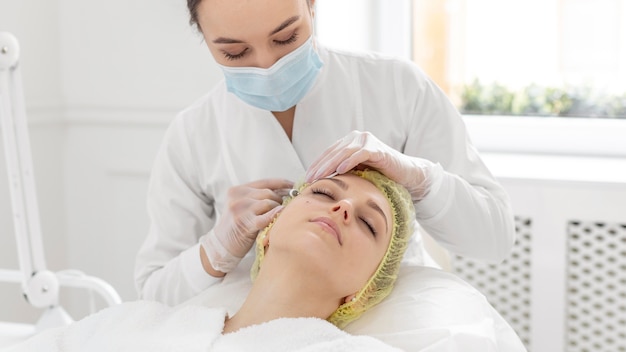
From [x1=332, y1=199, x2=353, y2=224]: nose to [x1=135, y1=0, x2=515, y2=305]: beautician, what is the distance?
66 millimetres

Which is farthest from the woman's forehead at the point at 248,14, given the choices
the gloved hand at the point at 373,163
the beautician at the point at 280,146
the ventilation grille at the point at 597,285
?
the ventilation grille at the point at 597,285

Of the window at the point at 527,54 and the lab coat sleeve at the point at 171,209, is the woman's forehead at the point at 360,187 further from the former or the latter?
the window at the point at 527,54

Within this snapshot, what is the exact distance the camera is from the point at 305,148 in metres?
1.82

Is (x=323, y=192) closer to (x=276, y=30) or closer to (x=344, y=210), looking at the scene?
(x=344, y=210)

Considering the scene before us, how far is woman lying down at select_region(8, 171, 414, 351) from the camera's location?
1.51 metres

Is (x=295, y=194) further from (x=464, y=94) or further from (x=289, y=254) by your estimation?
(x=464, y=94)

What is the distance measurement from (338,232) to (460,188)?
0.93ft

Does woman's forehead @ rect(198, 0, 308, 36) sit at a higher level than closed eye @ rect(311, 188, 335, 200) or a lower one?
higher

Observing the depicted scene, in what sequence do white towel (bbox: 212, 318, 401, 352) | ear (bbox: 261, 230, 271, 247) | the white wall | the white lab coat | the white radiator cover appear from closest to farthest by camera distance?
white towel (bbox: 212, 318, 401, 352) < ear (bbox: 261, 230, 271, 247) < the white lab coat < the white radiator cover < the white wall

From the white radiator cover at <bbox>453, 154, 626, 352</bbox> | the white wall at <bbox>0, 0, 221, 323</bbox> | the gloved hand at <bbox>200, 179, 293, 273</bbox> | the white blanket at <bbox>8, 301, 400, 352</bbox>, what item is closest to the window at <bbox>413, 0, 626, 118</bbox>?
the white radiator cover at <bbox>453, 154, 626, 352</bbox>

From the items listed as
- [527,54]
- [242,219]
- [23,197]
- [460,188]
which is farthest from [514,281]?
[23,197]

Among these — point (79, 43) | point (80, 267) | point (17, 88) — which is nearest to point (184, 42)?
point (79, 43)

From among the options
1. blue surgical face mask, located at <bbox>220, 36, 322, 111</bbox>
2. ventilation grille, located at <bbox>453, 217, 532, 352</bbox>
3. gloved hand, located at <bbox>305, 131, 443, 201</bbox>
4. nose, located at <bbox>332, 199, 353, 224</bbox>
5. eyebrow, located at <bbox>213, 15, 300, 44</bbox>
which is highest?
eyebrow, located at <bbox>213, 15, 300, 44</bbox>

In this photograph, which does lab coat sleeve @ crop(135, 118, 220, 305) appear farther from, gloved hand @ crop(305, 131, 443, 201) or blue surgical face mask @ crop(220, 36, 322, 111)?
gloved hand @ crop(305, 131, 443, 201)
